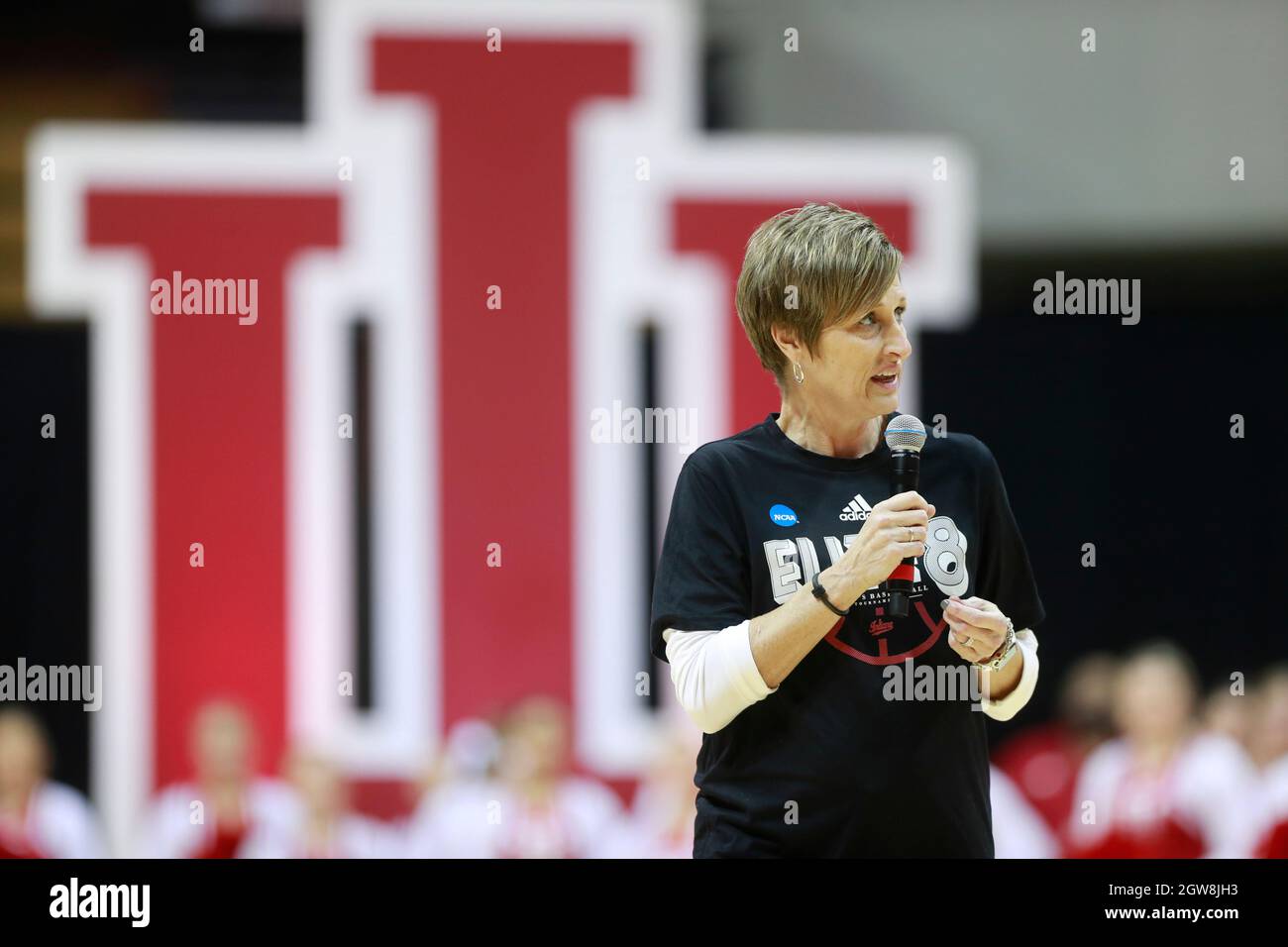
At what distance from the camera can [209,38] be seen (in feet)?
17.0

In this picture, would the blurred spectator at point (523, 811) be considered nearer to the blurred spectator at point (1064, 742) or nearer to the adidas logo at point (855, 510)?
the blurred spectator at point (1064, 742)

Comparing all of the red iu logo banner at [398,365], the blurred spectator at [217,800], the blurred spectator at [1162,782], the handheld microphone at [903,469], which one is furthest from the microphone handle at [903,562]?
the blurred spectator at [217,800]

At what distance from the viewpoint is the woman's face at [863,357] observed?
6.56 feet

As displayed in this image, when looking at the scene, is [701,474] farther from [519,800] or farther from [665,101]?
[665,101]

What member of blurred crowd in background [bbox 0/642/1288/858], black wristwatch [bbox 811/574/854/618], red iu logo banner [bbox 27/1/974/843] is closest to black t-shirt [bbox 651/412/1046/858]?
black wristwatch [bbox 811/574/854/618]

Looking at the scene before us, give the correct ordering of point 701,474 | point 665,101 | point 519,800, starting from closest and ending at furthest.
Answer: point 701,474
point 519,800
point 665,101

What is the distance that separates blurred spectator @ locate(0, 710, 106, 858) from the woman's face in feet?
12.6

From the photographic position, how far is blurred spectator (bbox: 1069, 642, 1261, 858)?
5.11 meters

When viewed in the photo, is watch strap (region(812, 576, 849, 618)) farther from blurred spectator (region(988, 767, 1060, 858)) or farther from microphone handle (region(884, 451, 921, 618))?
blurred spectator (region(988, 767, 1060, 858))

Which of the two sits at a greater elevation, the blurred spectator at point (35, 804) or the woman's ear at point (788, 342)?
the woman's ear at point (788, 342)

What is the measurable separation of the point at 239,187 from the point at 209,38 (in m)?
0.50

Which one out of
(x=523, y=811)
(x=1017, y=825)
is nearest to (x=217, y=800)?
(x=523, y=811)

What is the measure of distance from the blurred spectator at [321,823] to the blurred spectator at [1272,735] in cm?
296
